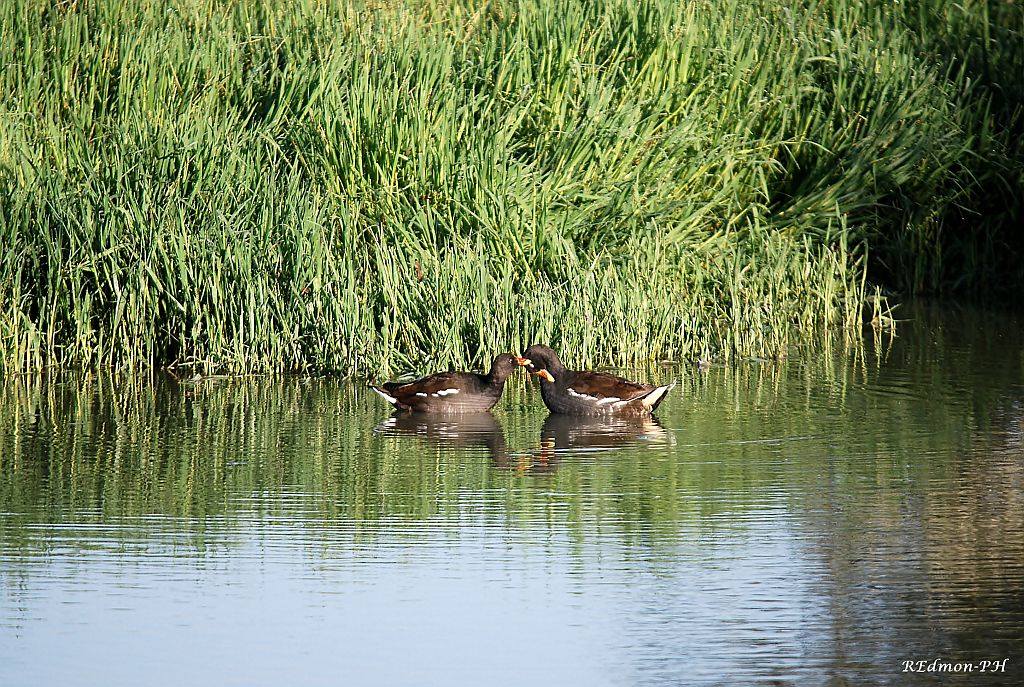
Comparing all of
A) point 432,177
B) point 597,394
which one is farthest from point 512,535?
point 432,177

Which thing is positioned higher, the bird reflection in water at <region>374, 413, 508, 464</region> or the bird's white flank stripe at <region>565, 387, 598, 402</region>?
the bird's white flank stripe at <region>565, 387, 598, 402</region>

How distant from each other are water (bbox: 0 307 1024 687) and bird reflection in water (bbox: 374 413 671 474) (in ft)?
0.11

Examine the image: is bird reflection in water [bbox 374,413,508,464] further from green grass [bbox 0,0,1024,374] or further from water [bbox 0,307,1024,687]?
green grass [bbox 0,0,1024,374]

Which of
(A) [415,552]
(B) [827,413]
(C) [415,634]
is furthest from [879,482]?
(C) [415,634]

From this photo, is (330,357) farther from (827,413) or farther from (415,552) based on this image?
(415,552)

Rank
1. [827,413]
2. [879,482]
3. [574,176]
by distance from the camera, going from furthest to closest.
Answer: [574,176], [827,413], [879,482]

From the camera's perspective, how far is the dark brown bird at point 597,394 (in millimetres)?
10922

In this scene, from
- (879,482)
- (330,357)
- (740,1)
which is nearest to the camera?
(879,482)

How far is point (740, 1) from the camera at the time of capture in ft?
53.8

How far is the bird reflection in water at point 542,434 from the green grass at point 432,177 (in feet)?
4.78

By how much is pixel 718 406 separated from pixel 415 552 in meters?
3.99

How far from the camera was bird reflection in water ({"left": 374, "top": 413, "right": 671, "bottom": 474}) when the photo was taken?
9.84 m

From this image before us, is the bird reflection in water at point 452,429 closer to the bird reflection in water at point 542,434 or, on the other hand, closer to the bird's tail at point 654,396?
the bird reflection in water at point 542,434

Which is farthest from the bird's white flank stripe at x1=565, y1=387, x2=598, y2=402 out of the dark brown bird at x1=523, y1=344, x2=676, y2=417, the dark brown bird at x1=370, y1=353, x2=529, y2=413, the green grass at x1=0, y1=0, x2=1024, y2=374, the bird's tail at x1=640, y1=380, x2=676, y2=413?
the green grass at x1=0, y1=0, x2=1024, y2=374
